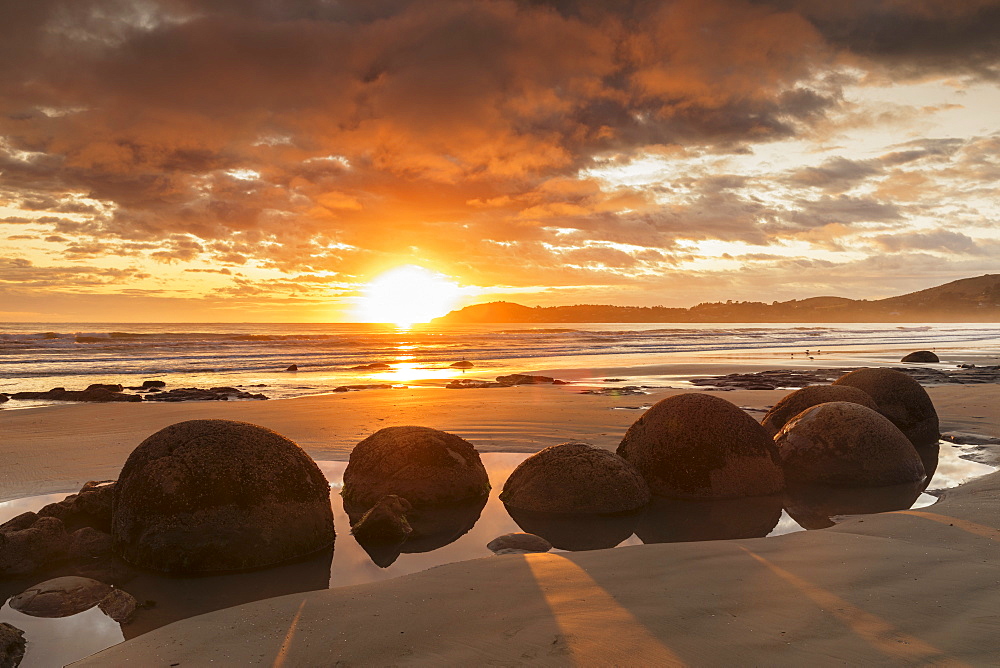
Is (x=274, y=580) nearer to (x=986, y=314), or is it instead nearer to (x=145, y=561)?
(x=145, y=561)

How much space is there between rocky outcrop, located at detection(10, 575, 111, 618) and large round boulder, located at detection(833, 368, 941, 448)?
1056 centimetres

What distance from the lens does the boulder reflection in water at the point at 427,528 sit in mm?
5859

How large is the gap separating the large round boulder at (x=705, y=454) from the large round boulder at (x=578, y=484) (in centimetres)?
41

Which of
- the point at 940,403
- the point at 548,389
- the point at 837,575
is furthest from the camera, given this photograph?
the point at 548,389

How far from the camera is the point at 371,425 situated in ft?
41.5

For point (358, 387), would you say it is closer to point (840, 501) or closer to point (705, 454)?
point (705, 454)

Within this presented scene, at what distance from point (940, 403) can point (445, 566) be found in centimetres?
1449

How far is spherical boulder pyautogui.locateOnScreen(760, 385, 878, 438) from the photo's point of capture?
977 cm

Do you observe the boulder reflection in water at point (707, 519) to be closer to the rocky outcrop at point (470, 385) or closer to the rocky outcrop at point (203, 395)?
the rocky outcrop at point (470, 385)

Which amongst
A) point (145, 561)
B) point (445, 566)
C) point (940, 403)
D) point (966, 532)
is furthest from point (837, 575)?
point (940, 403)

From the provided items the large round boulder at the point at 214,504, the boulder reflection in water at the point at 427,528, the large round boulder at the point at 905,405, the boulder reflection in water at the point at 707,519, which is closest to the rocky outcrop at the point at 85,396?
the boulder reflection in water at the point at 427,528

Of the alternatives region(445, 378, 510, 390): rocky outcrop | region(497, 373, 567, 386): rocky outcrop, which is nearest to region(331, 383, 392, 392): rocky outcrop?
region(445, 378, 510, 390): rocky outcrop

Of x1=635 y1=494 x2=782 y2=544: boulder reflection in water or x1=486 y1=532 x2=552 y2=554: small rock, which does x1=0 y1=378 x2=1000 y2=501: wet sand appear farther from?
x1=486 y1=532 x2=552 y2=554: small rock

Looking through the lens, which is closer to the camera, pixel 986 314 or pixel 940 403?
pixel 940 403
